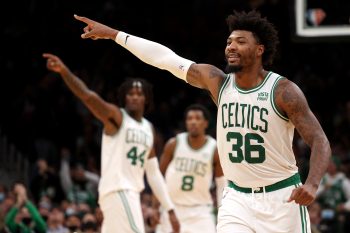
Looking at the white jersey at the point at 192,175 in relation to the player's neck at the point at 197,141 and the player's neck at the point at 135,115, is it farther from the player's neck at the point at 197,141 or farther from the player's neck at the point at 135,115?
the player's neck at the point at 135,115

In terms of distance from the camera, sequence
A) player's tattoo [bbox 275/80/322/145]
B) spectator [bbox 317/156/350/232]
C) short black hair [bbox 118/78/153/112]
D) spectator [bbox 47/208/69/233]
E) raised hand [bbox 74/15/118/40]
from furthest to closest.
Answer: spectator [bbox 317/156/350/232] < spectator [bbox 47/208/69/233] < short black hair [bbox 118/78/153/112] < raised hand [bbox 74/15/118/40] < player's tattoo [bbox 275/80/322/145]

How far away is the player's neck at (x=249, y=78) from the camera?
6.53 meters

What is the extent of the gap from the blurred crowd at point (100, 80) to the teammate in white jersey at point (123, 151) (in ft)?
15.7

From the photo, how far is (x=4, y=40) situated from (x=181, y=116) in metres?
4.06

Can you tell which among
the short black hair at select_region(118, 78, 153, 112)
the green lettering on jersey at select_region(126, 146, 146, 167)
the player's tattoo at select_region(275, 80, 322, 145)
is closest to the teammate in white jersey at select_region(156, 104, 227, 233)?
the short black hair at select_region(118, 78, 153, 112)

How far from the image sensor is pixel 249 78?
6555 millimetres

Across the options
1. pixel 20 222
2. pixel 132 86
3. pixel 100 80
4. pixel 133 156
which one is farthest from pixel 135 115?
pixel 100 80

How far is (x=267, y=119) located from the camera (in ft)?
20.8

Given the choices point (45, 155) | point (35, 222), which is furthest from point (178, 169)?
point (45, 155)

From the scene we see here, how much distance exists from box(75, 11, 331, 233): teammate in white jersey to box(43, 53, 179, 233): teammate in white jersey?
2.39 metres

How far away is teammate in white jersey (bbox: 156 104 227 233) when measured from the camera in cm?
1088

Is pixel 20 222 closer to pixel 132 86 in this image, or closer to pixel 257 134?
pixel 132 86

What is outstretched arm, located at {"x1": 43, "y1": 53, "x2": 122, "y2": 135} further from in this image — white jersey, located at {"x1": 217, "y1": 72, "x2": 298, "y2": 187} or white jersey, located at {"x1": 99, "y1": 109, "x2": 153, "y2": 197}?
white jersey, located at {"x1": 217, "y1": 72, "x2": 298, "y2": 187}

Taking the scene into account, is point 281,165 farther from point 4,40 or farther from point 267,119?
point 4,40
